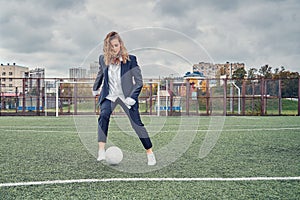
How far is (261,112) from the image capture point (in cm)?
2200

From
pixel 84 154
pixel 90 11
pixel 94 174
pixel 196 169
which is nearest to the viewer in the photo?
pixel 94 174

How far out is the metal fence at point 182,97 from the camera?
21.8m

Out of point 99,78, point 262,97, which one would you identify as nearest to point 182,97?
point 262,97

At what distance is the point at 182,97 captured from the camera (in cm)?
2220

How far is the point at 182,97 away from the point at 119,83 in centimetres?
1772

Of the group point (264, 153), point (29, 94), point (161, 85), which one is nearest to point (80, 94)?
point (29, 94)

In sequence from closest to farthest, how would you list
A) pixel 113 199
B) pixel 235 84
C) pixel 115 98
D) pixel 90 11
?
1. pixel 113 199
2. pixel 115 98
3. pixel 90 11
4. pixel 235 84

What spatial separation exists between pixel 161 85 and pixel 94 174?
59.5 ft

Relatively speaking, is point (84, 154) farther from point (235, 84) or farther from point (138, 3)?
point (235, 84)

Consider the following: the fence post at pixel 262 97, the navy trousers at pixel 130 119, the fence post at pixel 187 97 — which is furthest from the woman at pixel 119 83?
the fence post at pixel 262 97

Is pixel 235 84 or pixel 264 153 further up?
pixel 235 84

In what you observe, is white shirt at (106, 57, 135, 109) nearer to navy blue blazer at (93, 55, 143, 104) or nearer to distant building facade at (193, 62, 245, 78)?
navy blue blazer at (93, 55, 143, 104)

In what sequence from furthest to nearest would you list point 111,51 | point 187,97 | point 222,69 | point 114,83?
point 222,69, point 187,97, point 114,83, point 111,51

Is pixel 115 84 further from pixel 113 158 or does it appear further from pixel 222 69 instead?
pixel 222 69
